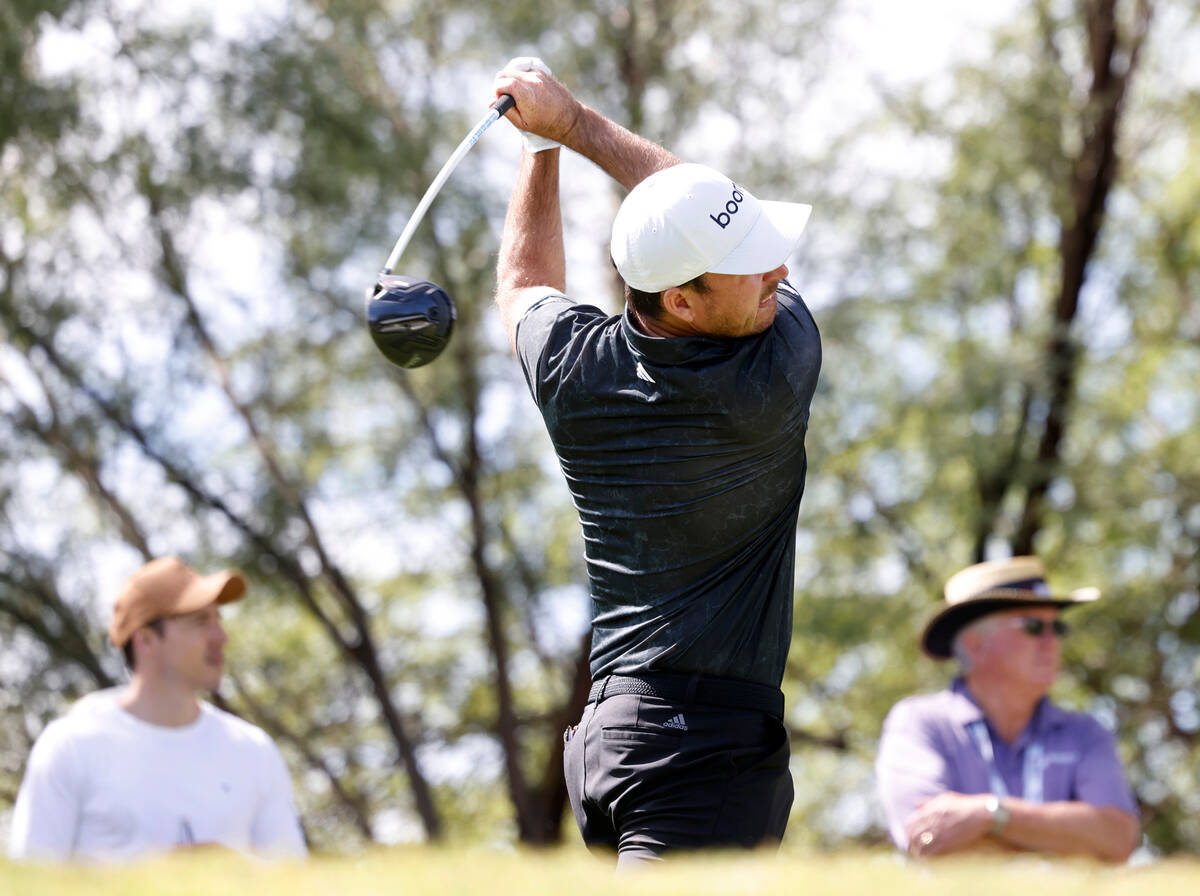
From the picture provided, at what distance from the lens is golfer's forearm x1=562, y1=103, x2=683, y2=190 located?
3.39 metres

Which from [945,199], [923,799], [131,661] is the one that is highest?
[945,199]

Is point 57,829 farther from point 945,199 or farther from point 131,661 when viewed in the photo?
point 945,199

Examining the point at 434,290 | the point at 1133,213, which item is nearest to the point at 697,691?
the point at 434,290

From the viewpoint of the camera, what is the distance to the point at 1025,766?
498 cm

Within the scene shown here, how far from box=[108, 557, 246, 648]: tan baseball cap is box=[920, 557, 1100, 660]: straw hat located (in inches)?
106

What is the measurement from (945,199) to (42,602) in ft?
26.0

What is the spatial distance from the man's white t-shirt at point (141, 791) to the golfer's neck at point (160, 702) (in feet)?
0.10

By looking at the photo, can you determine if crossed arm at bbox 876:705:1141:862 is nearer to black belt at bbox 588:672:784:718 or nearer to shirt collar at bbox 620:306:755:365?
black belt at bbox 588:672:784:718

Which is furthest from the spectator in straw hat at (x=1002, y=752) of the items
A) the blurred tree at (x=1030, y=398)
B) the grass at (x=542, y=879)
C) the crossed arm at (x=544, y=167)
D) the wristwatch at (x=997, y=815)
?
the blurred tree at (x=1030, y=398)

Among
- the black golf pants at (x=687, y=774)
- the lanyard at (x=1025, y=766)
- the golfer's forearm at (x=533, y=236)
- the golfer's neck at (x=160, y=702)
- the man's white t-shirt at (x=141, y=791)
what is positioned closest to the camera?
the black golf pants at (x=687, y=774)

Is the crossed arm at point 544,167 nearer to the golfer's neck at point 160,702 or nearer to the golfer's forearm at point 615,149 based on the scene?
the golfer's forearm at point 615,149

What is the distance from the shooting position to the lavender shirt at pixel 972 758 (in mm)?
4836

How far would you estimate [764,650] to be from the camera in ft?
9.66

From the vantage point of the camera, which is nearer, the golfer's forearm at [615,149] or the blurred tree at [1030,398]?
the golfer's forearm at [615,149]
